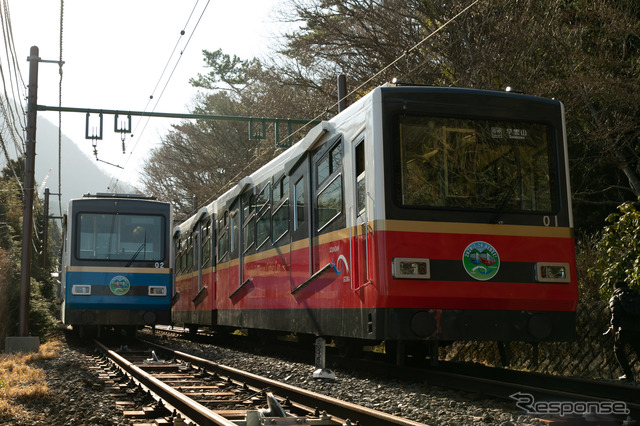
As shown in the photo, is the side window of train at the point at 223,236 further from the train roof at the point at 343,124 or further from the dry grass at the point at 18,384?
the dry grass at the point at 18,384

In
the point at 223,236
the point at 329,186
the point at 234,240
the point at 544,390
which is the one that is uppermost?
the point at 223,236

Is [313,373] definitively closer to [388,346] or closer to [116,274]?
[388,346]

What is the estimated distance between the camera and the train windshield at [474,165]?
8.36 m

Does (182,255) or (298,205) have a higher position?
(182,255)

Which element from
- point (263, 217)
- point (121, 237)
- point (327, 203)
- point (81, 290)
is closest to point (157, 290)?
point (121, 237)

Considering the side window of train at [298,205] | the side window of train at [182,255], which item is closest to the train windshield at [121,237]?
the side window of train at [182,255]

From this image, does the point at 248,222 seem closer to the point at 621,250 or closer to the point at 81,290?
the point at 81,290

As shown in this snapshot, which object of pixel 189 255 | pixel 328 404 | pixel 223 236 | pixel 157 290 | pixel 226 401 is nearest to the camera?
pixel 328 404

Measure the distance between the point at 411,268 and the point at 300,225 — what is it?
9.66ft

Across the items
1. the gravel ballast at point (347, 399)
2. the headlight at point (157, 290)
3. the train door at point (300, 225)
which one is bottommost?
→ the gravel ballast at point (347, 399)

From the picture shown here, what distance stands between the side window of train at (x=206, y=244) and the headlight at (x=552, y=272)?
10505 millimetres

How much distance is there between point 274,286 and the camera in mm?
11977

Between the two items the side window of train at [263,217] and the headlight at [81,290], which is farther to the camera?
the headlight at [81,290]

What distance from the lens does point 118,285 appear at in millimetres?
16656
